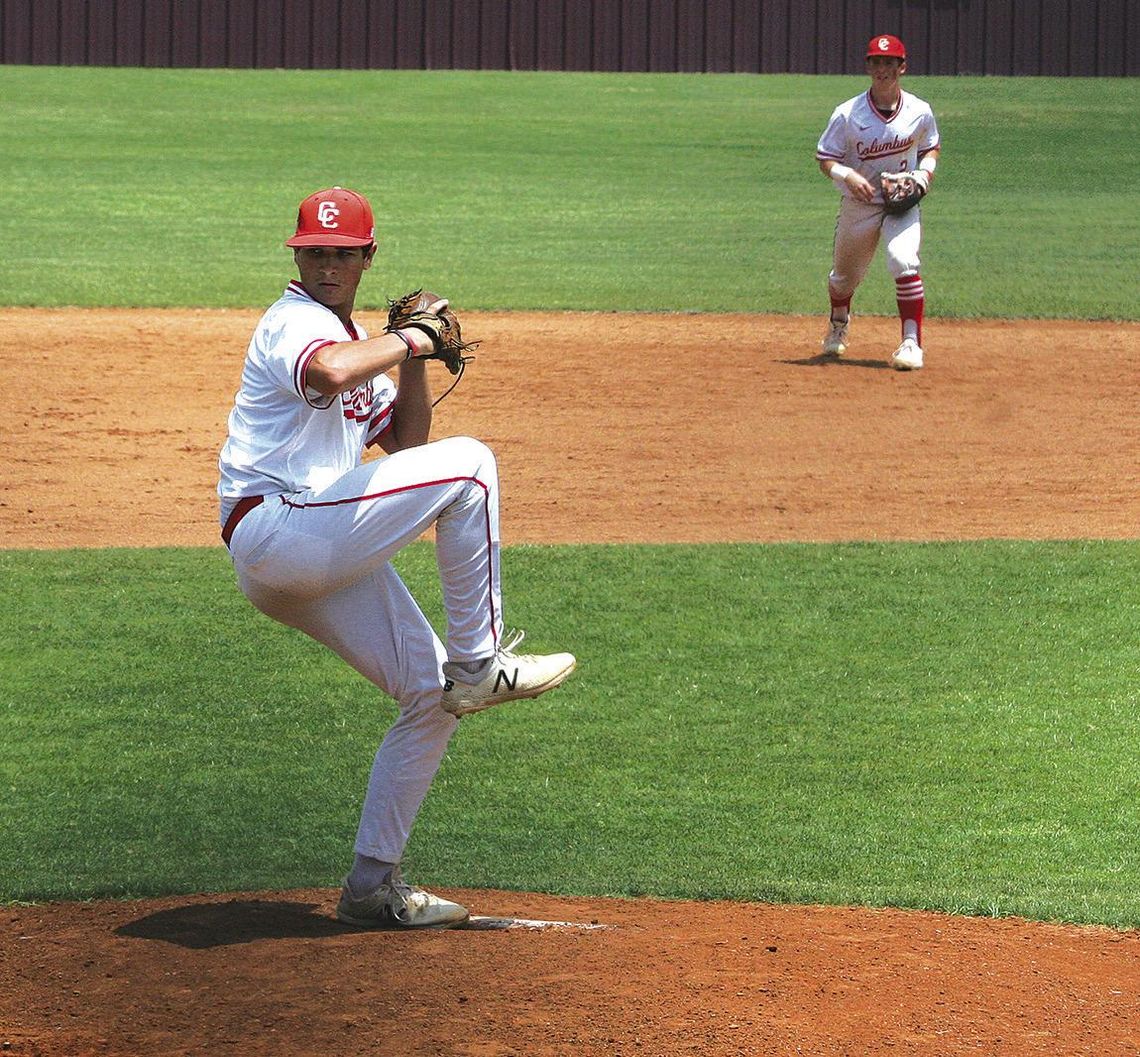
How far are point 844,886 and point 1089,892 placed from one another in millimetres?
682

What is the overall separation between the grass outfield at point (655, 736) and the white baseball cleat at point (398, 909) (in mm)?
540

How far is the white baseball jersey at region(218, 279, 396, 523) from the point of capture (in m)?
4.39

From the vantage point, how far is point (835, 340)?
12.9 metres

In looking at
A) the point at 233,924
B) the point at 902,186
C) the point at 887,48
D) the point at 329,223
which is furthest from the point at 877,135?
the point at 233,924

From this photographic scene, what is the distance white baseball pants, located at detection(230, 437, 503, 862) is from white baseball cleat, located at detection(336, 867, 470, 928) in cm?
9

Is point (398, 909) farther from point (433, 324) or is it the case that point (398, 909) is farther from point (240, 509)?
point (433, 324)

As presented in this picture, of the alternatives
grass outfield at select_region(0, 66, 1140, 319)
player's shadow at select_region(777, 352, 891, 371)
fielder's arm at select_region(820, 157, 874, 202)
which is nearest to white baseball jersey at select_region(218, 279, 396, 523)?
fielder's arm at select_region(820, 157, 874, 202)

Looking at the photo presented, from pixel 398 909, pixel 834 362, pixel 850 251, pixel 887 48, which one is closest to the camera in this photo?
pixel 398 909

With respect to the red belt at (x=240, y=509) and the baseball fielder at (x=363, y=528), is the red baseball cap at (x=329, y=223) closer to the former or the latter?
the baseball fielder at (x=363, y=528)

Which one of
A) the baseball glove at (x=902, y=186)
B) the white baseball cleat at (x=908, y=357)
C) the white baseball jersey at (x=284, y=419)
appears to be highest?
the baseball glove at (x=902, y=186)

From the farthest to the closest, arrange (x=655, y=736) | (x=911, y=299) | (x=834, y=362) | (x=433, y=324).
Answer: (x=834, y=362), (x=911, y=299), (x=655, y=736), (x=433, y=324)

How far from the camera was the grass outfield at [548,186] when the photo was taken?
16.0 meters

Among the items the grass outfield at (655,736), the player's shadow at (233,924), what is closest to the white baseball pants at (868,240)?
the grass outfield at (655,736)

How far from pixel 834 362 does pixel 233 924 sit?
8807mm
